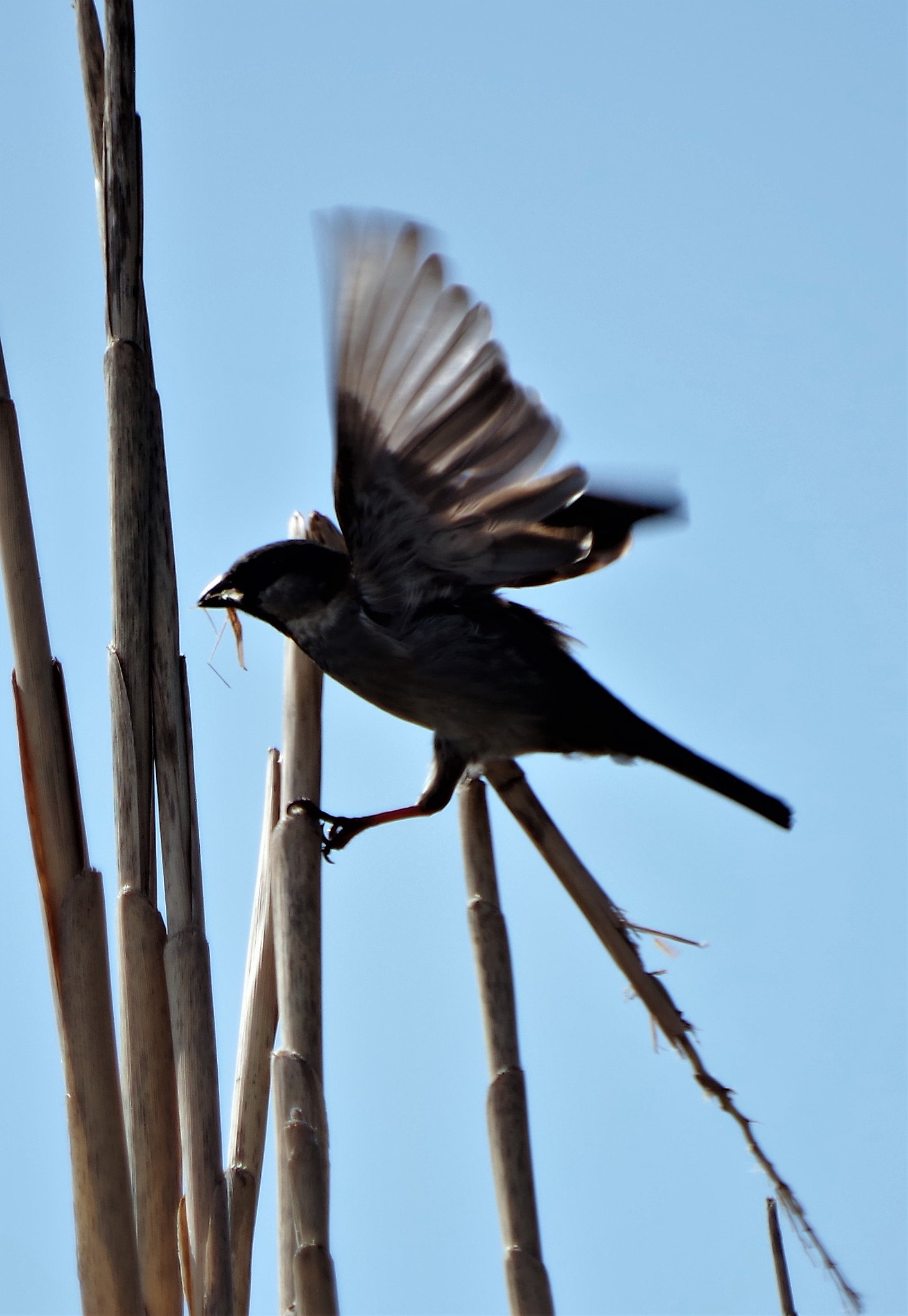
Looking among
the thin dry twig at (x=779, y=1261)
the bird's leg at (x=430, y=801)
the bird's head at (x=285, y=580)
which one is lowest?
the thin dry twig at (x=779, y=1261)

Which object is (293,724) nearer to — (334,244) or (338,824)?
(334,244)

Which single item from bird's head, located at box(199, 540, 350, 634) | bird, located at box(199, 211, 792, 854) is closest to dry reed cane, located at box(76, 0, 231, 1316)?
bird, located at box(199, 211, 792, 854)

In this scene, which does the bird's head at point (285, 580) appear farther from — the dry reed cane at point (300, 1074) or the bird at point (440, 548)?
the dry reed cane at point (300, 1074)

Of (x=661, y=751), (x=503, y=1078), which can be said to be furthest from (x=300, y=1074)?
(x=661, y=751)

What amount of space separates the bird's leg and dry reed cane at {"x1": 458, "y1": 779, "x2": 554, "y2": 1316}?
56 cm

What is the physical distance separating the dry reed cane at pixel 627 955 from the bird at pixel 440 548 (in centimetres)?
29

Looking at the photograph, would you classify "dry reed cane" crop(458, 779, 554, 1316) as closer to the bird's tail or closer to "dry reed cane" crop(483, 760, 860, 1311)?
"dry reed cane" crop(483, 760, 860, 1311)

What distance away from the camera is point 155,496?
5.13 ft

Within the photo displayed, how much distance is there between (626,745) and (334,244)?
116cm

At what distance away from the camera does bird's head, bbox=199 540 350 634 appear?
2359 millimetres

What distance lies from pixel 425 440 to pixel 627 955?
0.83m

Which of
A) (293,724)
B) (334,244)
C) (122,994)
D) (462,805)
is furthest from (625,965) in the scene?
(334,244)

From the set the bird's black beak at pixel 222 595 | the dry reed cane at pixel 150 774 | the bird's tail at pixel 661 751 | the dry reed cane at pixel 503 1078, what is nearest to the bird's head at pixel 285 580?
the bird's black beak at pixel 222 595

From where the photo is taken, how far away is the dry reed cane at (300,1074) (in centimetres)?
142
